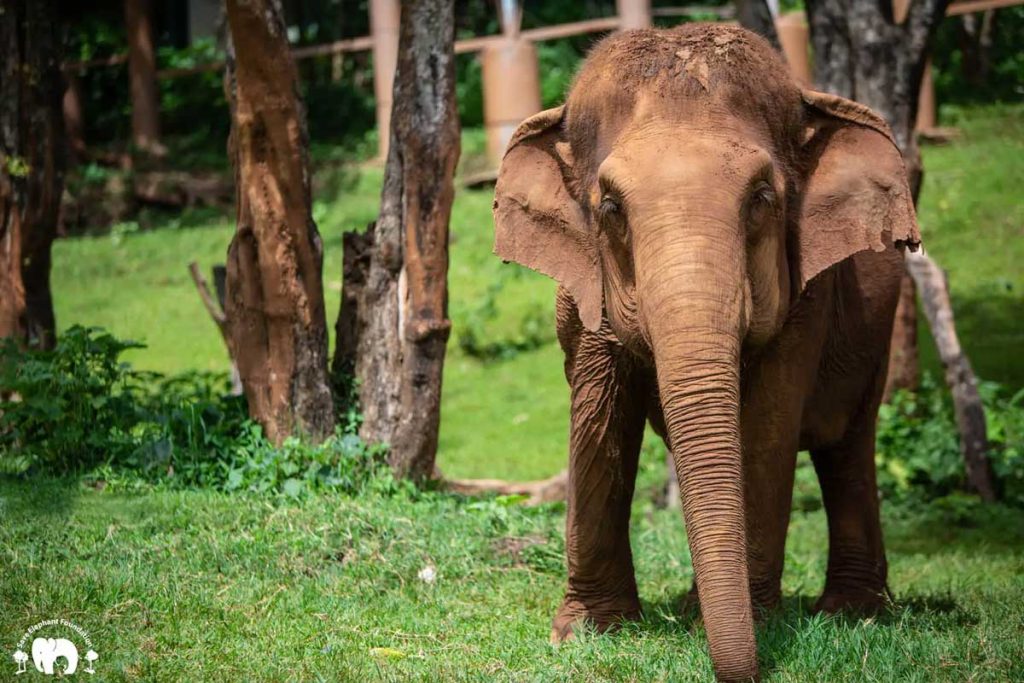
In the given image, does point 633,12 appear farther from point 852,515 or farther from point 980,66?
point 852,515

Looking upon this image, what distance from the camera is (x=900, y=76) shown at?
11.1 metres

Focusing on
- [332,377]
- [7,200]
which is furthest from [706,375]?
[7,200]

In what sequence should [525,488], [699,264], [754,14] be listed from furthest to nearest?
[754,14] → [525,488] → [699,264]

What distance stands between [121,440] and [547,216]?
3336 mm

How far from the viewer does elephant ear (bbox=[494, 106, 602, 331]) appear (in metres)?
5.92

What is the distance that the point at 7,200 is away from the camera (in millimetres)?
9156

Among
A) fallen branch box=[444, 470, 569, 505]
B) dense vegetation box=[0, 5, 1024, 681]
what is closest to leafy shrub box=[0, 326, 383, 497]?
dense vegetation box=[0, 5, 1024, 681]

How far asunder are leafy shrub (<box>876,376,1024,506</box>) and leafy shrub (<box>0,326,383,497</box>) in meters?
4.54

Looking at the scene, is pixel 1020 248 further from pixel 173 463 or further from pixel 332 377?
pixel 173 463

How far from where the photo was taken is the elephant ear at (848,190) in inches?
233

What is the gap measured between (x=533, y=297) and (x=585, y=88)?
10.9m

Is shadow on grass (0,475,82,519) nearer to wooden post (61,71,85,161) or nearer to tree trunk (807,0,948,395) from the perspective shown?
tree trunk (807,0,948,395)

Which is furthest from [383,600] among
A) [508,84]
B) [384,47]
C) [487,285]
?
[384,47]

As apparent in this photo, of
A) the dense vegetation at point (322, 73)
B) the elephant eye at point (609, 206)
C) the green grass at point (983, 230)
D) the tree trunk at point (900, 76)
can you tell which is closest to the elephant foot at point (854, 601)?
the elephant eye at point (609, 206)
